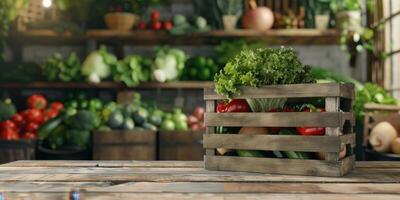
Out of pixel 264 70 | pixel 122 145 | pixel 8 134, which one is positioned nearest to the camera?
pixel 264 70

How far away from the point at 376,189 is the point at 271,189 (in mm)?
262

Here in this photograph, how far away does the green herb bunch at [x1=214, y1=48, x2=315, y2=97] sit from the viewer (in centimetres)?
162

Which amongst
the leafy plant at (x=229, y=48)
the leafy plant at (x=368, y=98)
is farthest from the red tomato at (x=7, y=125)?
the leafy plant at (x=368, y=98)

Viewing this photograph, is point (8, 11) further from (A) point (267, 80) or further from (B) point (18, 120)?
(A) point (267, 80)

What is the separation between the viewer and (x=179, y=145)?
4.47 meters

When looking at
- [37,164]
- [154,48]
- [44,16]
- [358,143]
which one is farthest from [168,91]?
[37,164]

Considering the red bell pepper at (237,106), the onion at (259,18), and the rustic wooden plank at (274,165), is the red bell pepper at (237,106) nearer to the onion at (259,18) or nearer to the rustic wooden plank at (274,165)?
the rustic wooden plank at (274,165)

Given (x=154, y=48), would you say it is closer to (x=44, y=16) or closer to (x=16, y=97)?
(x=44, y=16)

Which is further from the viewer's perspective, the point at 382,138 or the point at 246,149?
the point at 382,138

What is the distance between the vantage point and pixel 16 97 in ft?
Answer: 18.2

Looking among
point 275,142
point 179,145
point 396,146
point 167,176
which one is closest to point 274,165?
point 275,142

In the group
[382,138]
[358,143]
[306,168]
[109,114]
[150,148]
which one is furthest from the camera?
[109,114]

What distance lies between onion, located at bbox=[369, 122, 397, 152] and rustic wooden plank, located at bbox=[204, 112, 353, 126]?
137cm

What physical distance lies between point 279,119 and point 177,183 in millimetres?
402
